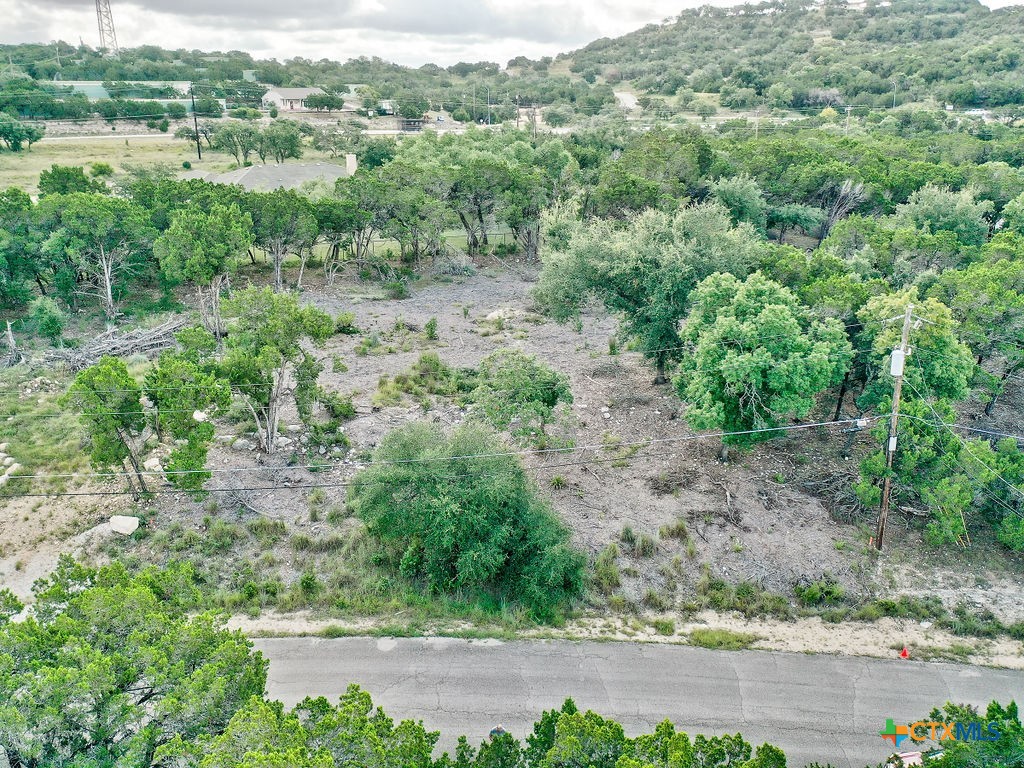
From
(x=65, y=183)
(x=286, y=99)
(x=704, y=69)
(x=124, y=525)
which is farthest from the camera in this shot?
(x=704, y=69)

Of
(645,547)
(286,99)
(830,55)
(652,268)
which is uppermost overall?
(830,55)

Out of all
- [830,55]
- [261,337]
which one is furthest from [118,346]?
[830,55]

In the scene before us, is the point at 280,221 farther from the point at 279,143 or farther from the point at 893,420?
the point at 279,143

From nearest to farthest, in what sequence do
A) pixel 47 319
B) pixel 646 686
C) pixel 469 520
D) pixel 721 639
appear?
pixel 646 686 < pixel 721 639 < pixel 469 520 < pixel 47 319

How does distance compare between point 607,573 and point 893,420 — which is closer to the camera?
point 893,420

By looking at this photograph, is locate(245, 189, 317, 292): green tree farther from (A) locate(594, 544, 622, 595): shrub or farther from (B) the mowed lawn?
(B) the mowed lawn

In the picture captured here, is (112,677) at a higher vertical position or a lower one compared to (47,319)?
higher

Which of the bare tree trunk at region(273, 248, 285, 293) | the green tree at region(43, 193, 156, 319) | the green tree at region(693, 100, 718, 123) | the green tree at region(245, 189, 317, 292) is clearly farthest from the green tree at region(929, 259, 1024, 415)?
the green tree at region(693, 100, 718, 123)
